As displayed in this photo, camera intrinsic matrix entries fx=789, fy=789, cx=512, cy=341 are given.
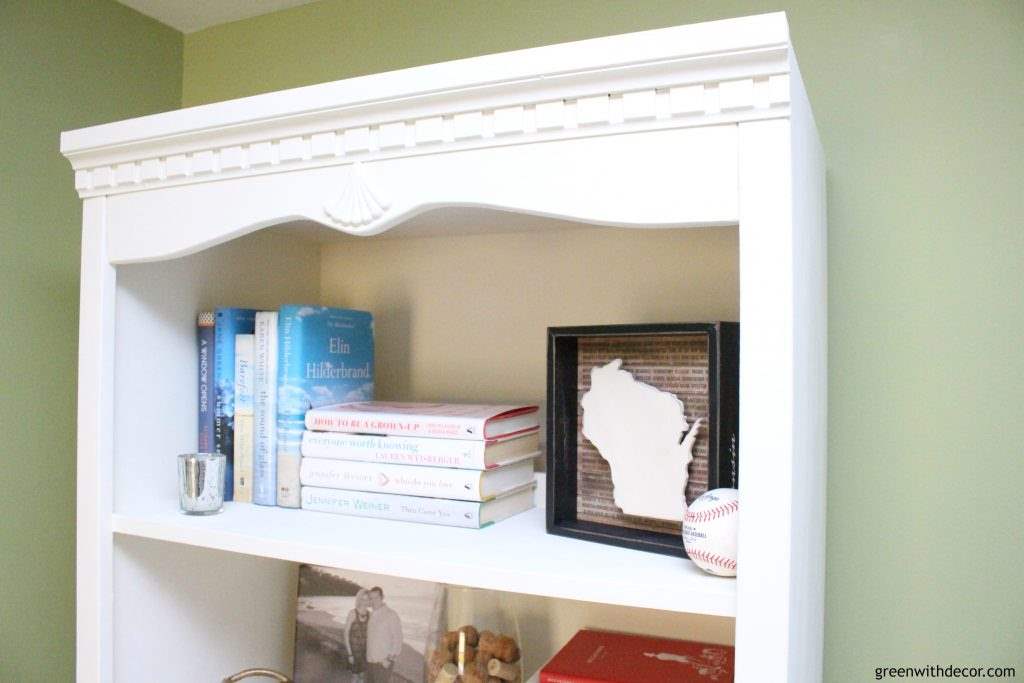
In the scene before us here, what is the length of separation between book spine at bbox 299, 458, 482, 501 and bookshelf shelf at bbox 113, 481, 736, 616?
41 mm

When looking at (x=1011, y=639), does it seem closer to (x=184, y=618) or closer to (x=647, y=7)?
(x=647, y=7)

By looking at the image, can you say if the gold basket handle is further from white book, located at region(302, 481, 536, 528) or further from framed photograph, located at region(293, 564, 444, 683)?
white book, located at region(302, 481, 536, 528)

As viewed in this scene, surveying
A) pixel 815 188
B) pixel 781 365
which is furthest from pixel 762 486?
pixel 815 188

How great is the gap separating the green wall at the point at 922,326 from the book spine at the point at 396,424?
0.48m

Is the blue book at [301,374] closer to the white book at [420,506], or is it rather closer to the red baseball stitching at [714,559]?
the white book at [420,506]

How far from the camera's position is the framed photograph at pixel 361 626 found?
3.96 ft

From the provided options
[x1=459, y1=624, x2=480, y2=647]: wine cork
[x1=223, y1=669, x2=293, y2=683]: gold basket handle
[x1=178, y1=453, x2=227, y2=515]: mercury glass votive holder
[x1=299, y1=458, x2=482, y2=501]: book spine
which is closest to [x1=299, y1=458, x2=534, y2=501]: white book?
[x1=299, y1=458, x2=482, y2=501]: book spine

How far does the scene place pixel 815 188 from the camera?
35.8 inches

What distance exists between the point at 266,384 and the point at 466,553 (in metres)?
0.42

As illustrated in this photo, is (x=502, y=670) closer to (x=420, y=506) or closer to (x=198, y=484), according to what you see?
(x=420, y=506)

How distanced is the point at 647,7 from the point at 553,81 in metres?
0.50

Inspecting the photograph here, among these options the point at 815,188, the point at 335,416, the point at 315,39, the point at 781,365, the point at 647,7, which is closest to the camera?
the point at 781,365

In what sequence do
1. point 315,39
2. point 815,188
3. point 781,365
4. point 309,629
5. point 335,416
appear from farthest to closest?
point 315,39
point 309,629
point 335,416
point 815,188
point 781,365

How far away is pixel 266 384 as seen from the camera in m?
1.09
